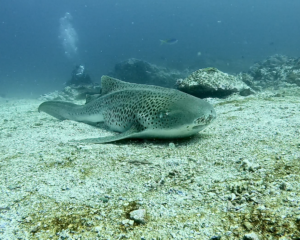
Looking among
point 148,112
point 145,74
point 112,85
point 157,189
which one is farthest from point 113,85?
point 145,74

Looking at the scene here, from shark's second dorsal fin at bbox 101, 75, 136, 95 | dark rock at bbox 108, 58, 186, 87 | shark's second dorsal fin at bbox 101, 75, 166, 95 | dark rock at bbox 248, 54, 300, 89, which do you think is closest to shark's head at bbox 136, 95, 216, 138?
shark's second dorsal fin at bbox 101, 75, 166, 95

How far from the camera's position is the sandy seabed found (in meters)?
1.58

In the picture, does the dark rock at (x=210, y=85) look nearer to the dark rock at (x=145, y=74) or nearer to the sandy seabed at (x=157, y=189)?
the sandy seabed at (x=157, y=189)

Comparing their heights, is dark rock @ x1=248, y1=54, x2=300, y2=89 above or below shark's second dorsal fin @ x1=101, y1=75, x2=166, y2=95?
above

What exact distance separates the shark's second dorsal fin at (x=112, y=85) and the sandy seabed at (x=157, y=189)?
221 cm

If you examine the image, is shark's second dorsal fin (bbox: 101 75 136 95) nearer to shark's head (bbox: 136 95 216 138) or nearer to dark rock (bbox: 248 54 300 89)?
shark's head (bbox: 136 95 216 138)

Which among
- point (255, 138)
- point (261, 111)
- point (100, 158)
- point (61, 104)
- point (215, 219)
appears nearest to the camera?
point (215, 219)

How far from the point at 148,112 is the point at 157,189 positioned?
1934mm

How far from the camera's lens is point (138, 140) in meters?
4.05

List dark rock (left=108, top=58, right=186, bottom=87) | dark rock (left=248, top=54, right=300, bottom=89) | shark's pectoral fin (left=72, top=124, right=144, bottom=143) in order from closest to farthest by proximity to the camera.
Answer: shark's pectoral fin (left=72, top=124, right=144, bottom=143) → dark rock (left=248, top=54, right=300, bottom=89) → dark rock (left=108, top=58, right=186, bottom=87)

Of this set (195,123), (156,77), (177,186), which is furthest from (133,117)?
(156,77)

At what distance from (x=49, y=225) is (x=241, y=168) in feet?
6.82

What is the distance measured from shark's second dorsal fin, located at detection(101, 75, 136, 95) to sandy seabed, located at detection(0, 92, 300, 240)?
221 centimetres

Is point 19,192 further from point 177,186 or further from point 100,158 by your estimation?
point 177,186
